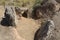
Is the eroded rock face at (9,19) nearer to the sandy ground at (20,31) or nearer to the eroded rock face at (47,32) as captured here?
the sandy ground at (20,31)

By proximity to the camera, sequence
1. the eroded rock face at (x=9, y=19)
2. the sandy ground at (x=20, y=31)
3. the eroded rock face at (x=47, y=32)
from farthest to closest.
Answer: the eroded rock face at (x=9, y=19), the sandy ground at (x=20, y=31), the eroded rock face at (x=47, y=32)

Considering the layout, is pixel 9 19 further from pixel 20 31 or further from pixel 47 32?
pixel 47 32

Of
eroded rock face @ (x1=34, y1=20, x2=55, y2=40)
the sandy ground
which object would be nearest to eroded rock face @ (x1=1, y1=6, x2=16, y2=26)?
the sandy ground

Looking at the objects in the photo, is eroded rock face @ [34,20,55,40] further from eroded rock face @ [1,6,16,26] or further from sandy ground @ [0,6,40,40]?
eroded rock face @ [1,6,16,26]

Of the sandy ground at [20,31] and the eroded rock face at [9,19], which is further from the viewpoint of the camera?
the eroded rock face at [9,19]

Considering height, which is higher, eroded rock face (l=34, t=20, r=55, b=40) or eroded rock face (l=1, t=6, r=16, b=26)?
eroded rock face (l=34, t=20, r=55, b=40)

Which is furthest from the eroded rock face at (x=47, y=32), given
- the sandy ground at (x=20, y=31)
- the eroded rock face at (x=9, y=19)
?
the eroded rock face at (x=9, y=19)

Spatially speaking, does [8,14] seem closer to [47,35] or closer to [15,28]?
[15,28]

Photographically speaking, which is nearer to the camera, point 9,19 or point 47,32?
point 47,32

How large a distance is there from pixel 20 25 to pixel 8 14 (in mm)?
748

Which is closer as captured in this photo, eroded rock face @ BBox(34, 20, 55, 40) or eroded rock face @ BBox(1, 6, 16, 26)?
eroded rock face @ BBox(34, 20, 55, 40)

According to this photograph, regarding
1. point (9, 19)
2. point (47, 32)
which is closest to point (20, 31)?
point (9, 19)

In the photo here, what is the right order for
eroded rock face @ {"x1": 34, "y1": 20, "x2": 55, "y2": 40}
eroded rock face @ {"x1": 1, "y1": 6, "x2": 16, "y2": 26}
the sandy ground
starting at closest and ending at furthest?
eroded rock face @ {"x1": 34, "y1": 20, "x2": 55, "y2": 40}
the sandy ground
eroded rock face @ {"x1": 1, "y1": 6, "x2": 16, "y2": 26}

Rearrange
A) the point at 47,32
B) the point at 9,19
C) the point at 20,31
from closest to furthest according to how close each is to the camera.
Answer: the point at 47,32 < the point at 20,31 < the point at 9,19
